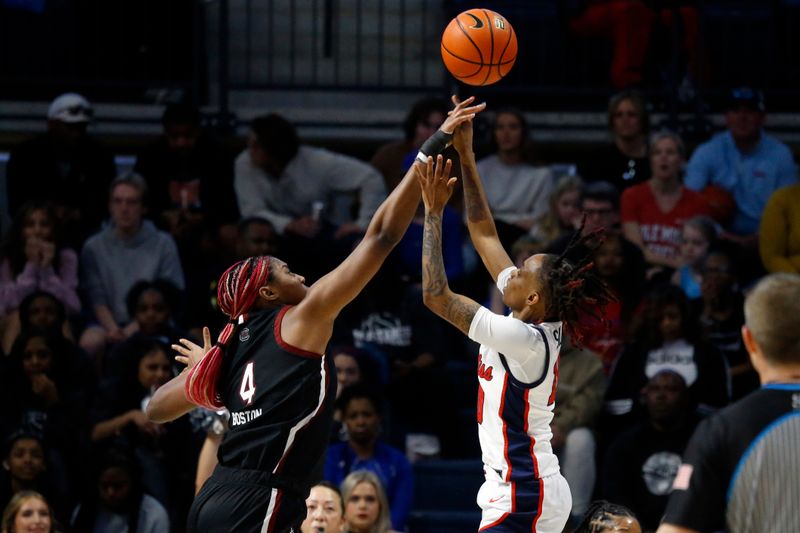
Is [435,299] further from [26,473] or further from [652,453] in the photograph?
[26,473]

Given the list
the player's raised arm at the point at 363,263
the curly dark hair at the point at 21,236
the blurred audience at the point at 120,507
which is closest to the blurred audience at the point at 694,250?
the blurred audience at the point at 120,507

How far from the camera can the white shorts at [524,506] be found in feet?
21.7

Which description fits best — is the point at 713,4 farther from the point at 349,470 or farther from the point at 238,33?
the point at 349,470

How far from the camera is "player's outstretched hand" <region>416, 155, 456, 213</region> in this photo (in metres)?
6.57

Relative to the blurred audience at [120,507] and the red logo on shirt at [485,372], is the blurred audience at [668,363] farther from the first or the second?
the red logo on shirt at [485,372]

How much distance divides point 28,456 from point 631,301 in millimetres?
4583

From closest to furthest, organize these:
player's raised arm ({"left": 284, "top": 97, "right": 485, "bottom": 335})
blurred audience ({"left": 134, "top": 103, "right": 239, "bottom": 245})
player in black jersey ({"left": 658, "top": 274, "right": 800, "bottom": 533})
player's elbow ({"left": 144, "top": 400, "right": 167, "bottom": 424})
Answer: player in black jersey ({"left": 658, "top": 274, "right": 800, "bottom": 533}) → player's raised arm ({"left": 284, "top": 97, "right": 485, "bottom": 335}) → player's elbow ({"left": 144, "top": 400, "right": 167, "bottom": 424}) → blurred audience ({"left": 134, "top": 103, "right": 239, "bottom": 245})

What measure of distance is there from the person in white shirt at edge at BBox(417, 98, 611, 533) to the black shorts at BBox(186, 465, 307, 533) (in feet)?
2.83

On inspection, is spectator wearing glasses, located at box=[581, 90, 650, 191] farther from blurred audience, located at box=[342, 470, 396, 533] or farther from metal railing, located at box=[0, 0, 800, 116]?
blurred audience, located at box=[342, 470, 396, 533]

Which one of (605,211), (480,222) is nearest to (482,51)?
(480,222)

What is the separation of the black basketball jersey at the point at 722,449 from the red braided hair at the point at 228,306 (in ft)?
8.00

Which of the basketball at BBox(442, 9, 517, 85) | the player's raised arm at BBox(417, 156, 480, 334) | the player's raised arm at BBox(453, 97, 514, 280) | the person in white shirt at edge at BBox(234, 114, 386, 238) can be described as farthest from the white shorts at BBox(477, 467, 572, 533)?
the person in white shirt at edge at BBox(234, 114, 386, 238)

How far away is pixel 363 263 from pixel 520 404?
Answer: 3.20 ft

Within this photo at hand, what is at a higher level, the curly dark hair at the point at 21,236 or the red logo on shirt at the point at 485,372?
the curly dark hair at the point at 21,236
